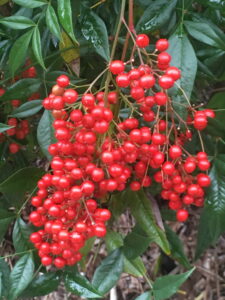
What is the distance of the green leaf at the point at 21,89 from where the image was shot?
3.17 feet

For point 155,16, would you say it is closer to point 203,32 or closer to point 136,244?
point 203,32

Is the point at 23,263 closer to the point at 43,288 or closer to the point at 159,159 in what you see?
the point at 43,288

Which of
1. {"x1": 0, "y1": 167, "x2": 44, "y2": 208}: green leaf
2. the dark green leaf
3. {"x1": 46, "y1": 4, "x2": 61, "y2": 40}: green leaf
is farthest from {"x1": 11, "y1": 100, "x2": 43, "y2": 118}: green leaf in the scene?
the dark green leaf

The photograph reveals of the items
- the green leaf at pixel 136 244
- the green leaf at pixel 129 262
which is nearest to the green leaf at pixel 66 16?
the green leaf at pixel 136 244

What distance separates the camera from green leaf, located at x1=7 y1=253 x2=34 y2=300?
97 cm

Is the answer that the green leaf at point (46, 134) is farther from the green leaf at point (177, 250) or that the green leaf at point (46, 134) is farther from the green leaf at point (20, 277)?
the green leaf at point (177, 250)

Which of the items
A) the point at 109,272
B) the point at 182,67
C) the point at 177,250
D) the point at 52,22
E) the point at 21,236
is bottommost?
the point at 177,250

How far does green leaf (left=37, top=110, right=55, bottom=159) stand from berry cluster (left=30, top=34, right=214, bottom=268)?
0.10 m

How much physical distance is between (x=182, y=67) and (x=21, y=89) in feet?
1.15

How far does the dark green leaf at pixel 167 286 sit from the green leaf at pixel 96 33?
471 millimetres

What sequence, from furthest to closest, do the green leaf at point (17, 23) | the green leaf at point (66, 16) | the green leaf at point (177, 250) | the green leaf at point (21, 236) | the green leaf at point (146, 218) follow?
the green leaf at point (177, 250) → the green leaf at point (21, 236) → the green leaf at point (146, 218) → the green leaf at point (17, 23) → the green leaf at point (66, 16)

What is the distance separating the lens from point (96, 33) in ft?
2.94

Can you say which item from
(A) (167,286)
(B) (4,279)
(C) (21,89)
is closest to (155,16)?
(C) (21,89)

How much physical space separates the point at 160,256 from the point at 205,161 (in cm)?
86
